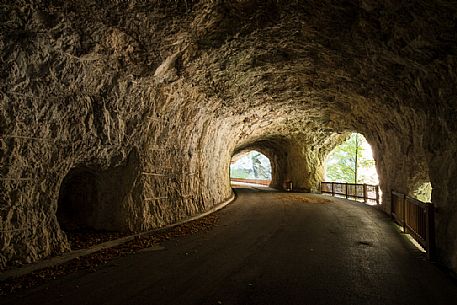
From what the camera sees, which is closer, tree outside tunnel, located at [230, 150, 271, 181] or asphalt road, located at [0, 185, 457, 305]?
asphalt road, located at [0, 185, 457, 305]

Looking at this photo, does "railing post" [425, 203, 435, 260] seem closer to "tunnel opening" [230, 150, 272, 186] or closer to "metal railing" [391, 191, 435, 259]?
"metal railing" [391, 191, 435, 259]

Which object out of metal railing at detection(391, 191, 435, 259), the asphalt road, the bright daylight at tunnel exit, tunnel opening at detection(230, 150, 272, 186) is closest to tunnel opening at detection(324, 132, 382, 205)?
metal railing at detection(391, 191, 435, 259)

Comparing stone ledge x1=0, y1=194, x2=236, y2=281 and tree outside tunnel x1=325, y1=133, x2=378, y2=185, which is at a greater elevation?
tree outside tunnel x1=325, y1=133, x2=378, y2=185

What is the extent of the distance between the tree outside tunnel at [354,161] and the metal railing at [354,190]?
3.41m

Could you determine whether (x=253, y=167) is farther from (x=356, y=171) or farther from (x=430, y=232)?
(x=430, y=232)

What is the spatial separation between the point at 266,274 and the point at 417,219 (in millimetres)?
5396

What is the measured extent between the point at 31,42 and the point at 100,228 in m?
5.90

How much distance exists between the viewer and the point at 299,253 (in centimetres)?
810

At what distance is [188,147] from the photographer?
14031 millimetres

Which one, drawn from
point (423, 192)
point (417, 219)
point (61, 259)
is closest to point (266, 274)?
point (61, 259)

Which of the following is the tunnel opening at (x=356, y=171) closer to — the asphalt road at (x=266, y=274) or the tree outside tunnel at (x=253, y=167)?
the asphalt road at (x=266, y=274)

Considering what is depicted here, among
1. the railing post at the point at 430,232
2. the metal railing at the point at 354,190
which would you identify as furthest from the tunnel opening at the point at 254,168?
the railing post at the point at 430,232

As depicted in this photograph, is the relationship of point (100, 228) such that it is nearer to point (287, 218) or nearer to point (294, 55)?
point (287, 218)

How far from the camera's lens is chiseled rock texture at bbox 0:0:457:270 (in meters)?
6.51
